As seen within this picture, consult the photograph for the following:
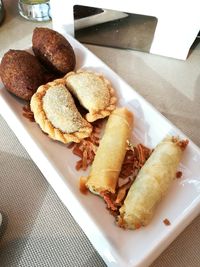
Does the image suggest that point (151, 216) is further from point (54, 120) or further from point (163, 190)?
point (54, 120)

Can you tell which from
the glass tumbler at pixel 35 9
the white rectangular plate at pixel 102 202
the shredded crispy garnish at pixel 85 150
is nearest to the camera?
the white rectangular plate at pixel 102 202

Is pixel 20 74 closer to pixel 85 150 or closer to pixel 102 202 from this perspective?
pixel 85 150

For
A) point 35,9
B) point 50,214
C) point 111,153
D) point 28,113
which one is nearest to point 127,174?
point 111,153

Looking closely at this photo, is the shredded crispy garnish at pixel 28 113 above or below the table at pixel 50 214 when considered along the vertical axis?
above

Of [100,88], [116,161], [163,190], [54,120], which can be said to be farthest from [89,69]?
[163,190]

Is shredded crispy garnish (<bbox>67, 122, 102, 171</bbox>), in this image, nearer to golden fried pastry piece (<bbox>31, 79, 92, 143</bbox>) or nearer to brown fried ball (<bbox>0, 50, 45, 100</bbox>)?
golden fried pastry piece (<bbox>31, 79, 92, 143</bbox>)

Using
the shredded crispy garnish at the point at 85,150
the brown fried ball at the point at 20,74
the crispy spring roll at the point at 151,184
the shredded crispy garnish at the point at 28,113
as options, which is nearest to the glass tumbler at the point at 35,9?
the brown fried ball at the point at 20,74

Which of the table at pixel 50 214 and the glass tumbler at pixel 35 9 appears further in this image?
the glass tumbler at pixel 35 9

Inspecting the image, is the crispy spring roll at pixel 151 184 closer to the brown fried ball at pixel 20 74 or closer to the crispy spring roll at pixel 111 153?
the crispy spring roll at pixel 111 153

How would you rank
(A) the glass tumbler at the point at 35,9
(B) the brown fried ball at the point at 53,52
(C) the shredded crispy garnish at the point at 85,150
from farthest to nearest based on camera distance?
1. (A) the glass tumbler at the point at 35,9
2. (B) the brown fried ball at the point at 53,52
3. (C) the shredded crispy garnish at the point at 85,150
